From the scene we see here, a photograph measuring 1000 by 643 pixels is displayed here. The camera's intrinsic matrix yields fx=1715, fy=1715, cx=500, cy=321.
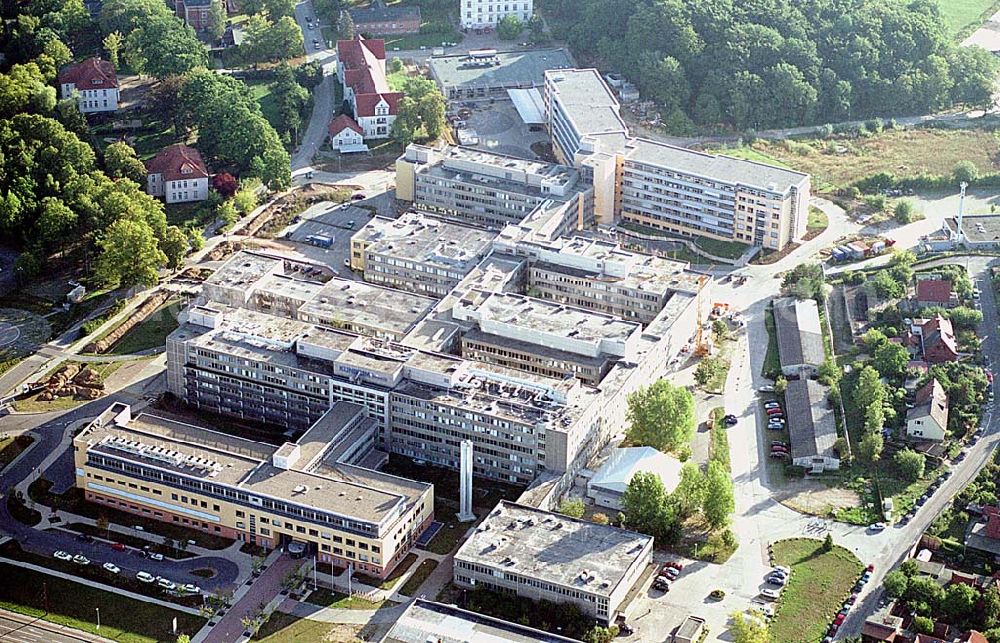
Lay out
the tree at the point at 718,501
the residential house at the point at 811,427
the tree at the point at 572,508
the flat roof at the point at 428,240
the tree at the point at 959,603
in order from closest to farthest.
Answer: the tree at the point at 959,603
the tree at the point at 718,501
the tree at the point at 572,508
the residential house at the point at 811,427
the flat roof at the point at 428,240

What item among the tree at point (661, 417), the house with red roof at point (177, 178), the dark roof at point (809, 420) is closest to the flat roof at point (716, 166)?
the dark roof at point (809, 420)

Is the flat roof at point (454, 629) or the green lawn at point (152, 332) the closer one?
the flat roof at point (454, 629)

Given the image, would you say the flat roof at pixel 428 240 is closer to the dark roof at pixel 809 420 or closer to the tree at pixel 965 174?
the dark roof at pixel 809 420

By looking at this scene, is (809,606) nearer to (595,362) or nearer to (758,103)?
(595,362)

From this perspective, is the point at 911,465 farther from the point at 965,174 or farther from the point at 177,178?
the point at 177,178

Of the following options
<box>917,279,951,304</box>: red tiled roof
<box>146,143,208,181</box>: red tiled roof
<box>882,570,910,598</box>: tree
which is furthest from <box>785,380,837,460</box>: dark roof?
<box>146,143,208,181</box>: red tiled roof

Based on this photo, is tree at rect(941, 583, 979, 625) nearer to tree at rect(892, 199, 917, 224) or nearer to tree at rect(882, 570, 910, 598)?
tree at rect(882, 570, 910, 598)
